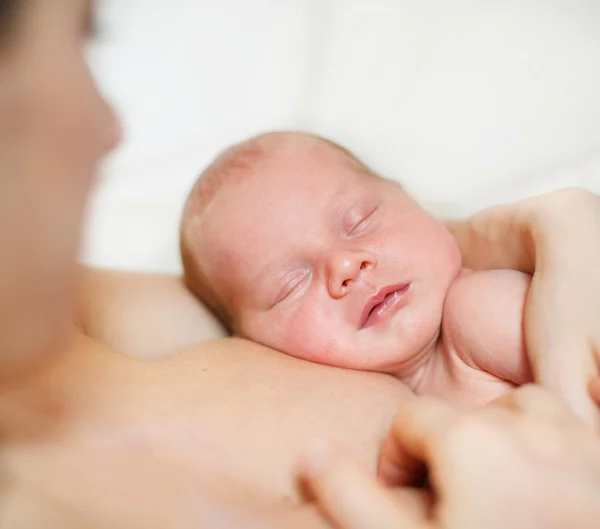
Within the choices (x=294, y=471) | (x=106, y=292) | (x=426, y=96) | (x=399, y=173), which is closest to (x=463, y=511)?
(x=294, y=471)

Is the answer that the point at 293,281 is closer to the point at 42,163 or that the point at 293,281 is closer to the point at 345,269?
the point at 345,269

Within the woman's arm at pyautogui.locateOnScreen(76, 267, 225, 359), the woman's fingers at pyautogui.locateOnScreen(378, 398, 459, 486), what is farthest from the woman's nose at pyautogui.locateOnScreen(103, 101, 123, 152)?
the woman's arm at pyautogui.locateOnScreen(76, 267, 225, 359)

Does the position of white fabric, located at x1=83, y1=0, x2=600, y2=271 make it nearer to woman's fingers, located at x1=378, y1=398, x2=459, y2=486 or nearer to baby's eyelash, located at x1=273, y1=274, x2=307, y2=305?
baby's eyelash, located at x1=273, y1=274, x2=307, y2=305

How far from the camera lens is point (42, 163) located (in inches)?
21.4

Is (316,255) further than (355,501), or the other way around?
(316,255)

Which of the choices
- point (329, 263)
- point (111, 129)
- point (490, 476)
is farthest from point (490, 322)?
point (111, 129)

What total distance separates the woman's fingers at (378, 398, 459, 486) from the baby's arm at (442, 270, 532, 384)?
24 centimetres

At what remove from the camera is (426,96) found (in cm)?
145

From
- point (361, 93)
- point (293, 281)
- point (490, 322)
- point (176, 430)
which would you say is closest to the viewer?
point (176, 430)

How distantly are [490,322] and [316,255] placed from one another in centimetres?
27

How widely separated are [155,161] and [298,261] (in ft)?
1.75

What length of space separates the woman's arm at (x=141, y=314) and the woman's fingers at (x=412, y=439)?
1.45 feet

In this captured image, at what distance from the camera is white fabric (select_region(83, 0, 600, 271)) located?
1.37 m

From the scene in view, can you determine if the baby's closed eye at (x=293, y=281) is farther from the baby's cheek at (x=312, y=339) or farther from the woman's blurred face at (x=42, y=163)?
the woman's blurred face at (x=42, y=163)
